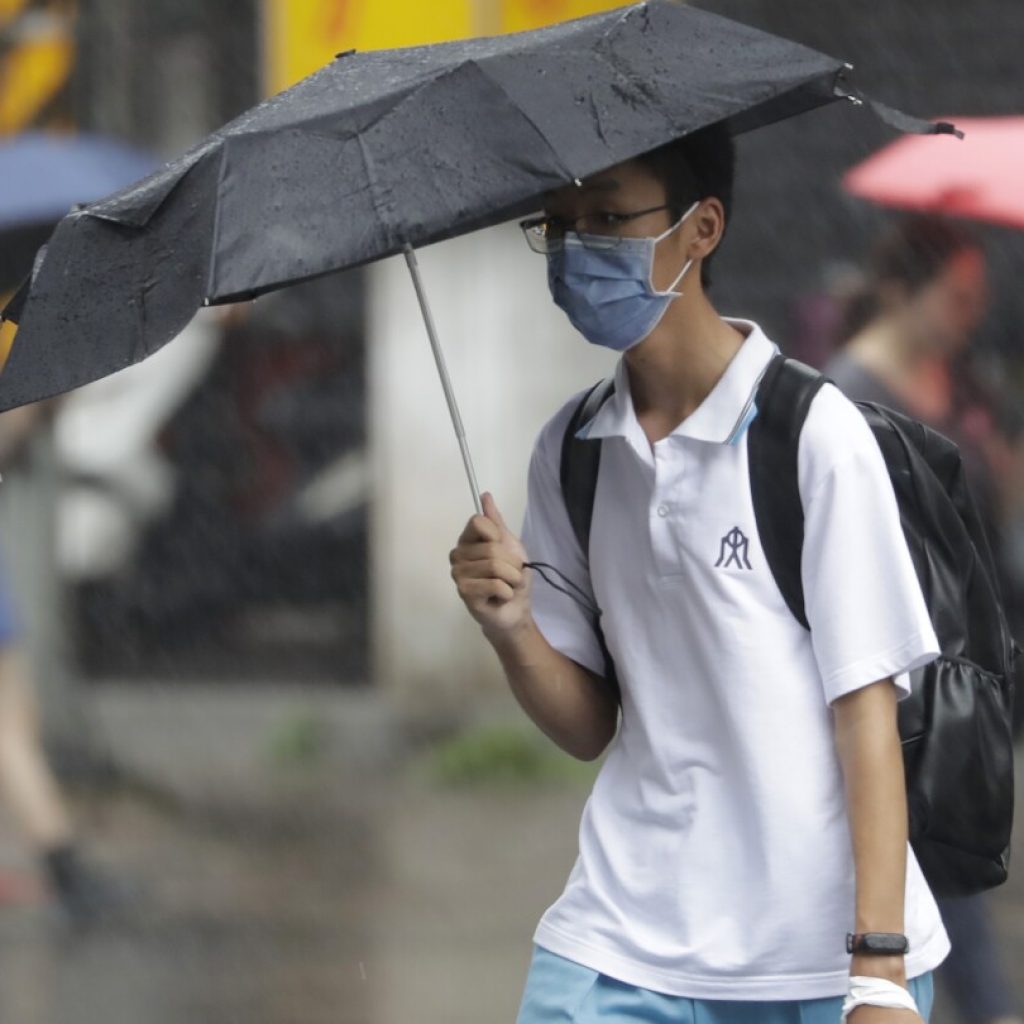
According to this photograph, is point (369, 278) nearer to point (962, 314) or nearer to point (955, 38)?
point (955, 38)

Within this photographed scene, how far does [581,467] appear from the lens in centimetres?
269

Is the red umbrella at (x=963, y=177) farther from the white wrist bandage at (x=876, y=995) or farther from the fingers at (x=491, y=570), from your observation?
the white wrist bandage at (x=876, y=995)

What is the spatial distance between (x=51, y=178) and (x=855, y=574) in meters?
4.17

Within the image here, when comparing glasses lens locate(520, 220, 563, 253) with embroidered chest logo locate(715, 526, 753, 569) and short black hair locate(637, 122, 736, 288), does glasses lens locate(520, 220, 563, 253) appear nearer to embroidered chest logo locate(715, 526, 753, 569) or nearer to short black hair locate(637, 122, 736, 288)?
short black hair locate(637, 122, 736, 288)

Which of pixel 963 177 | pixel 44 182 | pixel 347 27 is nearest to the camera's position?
pixel 963 177

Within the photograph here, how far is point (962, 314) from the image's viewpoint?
179 inches

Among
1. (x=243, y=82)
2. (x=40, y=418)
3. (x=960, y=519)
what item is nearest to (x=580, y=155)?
(x=960, y=519)

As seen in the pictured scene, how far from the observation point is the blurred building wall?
27.8ft

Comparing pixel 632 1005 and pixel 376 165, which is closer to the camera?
pixel 376 165

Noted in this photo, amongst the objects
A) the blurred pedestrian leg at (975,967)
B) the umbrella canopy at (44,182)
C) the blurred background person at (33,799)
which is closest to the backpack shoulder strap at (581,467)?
the blurred pedestrian leg at (975,967)

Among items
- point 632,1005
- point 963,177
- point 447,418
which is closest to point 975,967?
point 963,177

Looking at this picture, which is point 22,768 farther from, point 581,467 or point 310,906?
point 581,467

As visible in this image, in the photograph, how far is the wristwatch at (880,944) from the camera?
2.34m

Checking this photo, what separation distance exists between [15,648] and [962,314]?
3.00 m
